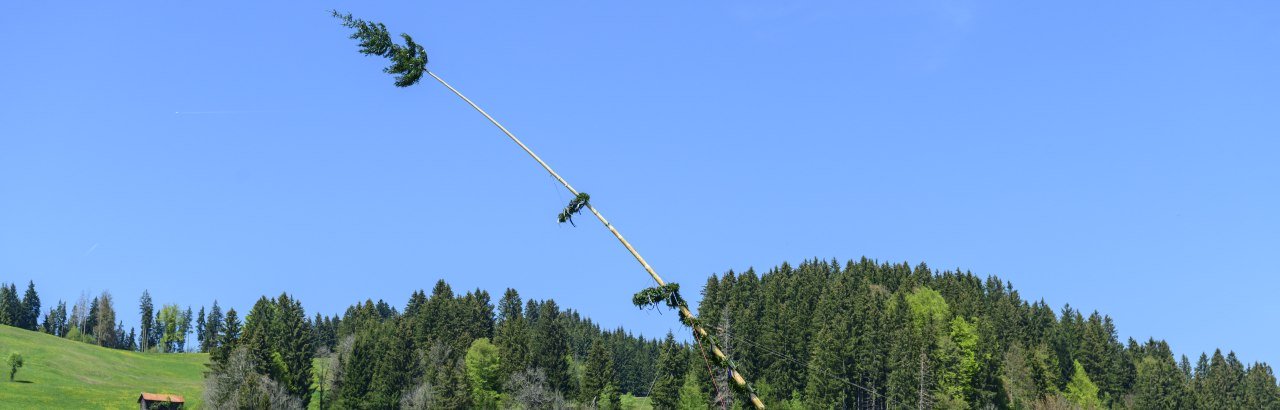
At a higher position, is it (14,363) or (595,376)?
(14,363)

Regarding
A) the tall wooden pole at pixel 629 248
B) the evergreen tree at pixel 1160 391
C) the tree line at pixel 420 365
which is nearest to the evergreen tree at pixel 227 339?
the tree line at pixel 420 365

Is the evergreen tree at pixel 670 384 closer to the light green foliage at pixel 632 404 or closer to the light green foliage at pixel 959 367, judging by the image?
the light green foliage at pixel 632 404

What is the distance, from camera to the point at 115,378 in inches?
6988

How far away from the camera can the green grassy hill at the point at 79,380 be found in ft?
472

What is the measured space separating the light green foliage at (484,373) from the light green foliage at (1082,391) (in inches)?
2829

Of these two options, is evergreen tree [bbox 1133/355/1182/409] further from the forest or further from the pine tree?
the pine tree

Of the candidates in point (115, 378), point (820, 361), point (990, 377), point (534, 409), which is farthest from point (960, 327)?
point (115, 378)

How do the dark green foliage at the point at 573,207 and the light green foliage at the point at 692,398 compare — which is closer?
the dark green foliage at the point at 573,207

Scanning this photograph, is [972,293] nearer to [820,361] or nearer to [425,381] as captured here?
[820,361]

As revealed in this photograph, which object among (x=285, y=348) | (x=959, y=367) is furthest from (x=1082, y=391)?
(x=285, y=348)

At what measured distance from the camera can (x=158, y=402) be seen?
149 m

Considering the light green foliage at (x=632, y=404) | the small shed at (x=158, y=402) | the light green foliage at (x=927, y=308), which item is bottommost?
the small shed at (x=158, y=402)

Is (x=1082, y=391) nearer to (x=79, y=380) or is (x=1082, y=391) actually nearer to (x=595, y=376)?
(x=595, y=376)

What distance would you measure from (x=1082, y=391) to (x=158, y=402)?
384 feet
